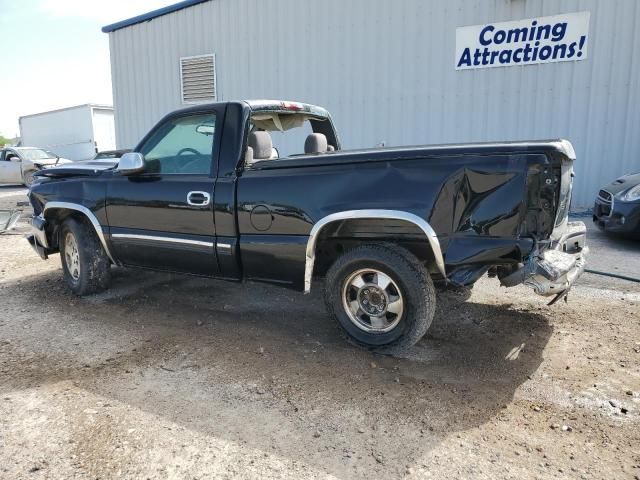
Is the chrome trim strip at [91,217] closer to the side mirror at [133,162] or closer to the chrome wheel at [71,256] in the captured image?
the chrome wheel at [71,256]

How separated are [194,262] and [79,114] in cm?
2223

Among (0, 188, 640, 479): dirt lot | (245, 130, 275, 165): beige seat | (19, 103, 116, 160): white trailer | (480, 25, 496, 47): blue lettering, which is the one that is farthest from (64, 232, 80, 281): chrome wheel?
(19, 103, 116, 160): white trailer

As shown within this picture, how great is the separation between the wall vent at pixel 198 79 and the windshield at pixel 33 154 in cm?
827

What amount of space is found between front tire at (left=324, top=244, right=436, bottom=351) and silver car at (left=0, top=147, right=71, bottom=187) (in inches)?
669

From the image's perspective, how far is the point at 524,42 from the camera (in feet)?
31.7

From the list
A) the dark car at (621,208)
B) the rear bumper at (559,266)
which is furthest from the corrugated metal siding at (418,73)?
the rear bumper at (559,266)

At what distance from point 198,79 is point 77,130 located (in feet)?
44.3

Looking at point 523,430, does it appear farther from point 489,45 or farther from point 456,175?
point 489,45

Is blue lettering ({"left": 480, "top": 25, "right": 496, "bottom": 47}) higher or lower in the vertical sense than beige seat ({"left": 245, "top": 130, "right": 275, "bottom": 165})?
higher

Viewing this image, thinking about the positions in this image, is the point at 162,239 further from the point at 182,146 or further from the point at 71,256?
the point at 71,256

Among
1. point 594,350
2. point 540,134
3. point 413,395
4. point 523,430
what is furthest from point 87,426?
point 540,134

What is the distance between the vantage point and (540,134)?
981 centimetres

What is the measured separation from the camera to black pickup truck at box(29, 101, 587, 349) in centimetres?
326

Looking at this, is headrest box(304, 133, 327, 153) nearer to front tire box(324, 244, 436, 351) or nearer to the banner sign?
front tire box(324, 244, 436, 351)
